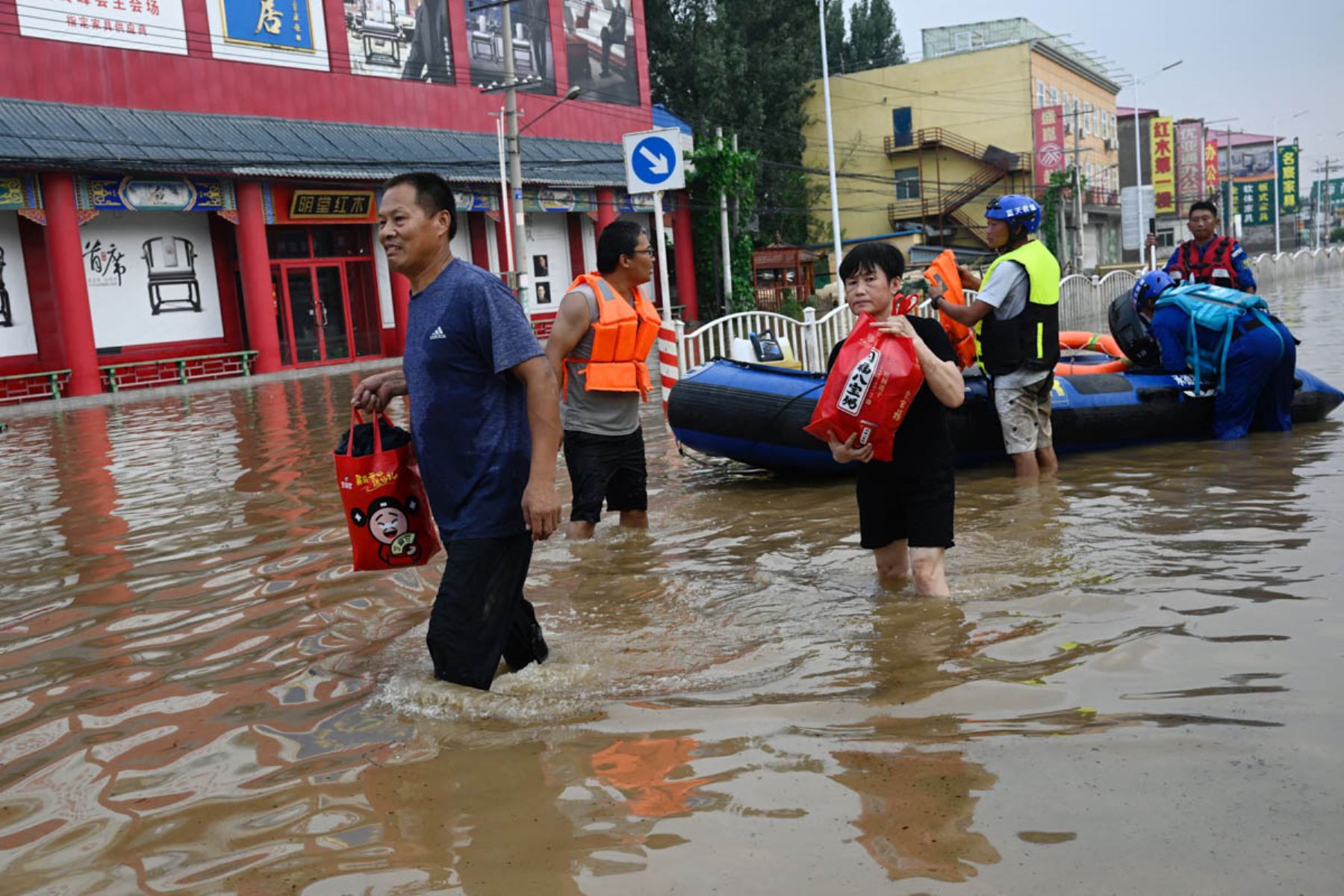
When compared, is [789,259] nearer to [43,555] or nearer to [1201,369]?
[1201,369]

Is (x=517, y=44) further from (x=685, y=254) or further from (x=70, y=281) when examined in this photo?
(x=70, y=281)

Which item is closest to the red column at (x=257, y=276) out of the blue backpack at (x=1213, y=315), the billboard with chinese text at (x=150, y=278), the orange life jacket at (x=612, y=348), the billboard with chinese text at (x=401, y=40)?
the billboard with chinese text at (x=150, y=278)

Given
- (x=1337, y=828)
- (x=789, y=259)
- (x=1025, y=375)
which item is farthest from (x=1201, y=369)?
(x=789, y=259)

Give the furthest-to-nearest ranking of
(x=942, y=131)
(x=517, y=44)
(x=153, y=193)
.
→ (x=942, y=131), (x=517, y=44), (x=153, y=193)

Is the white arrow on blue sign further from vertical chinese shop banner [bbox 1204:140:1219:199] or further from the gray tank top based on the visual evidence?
vertical chinese shop banner [bbox 1204:140:1219:199]

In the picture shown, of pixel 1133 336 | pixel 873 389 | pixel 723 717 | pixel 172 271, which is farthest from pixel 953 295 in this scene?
pixel 172 271

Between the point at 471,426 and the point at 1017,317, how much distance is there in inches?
183

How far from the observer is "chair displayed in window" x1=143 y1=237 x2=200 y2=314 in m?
24.7

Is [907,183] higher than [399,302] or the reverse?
higher

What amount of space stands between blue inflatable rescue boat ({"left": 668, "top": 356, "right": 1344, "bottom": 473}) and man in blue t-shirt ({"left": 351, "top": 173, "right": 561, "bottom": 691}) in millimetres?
4350

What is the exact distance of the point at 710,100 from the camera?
1822 inches

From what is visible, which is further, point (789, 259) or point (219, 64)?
point (789, 259)

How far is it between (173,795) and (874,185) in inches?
2099

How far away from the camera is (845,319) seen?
1553 centimetres
